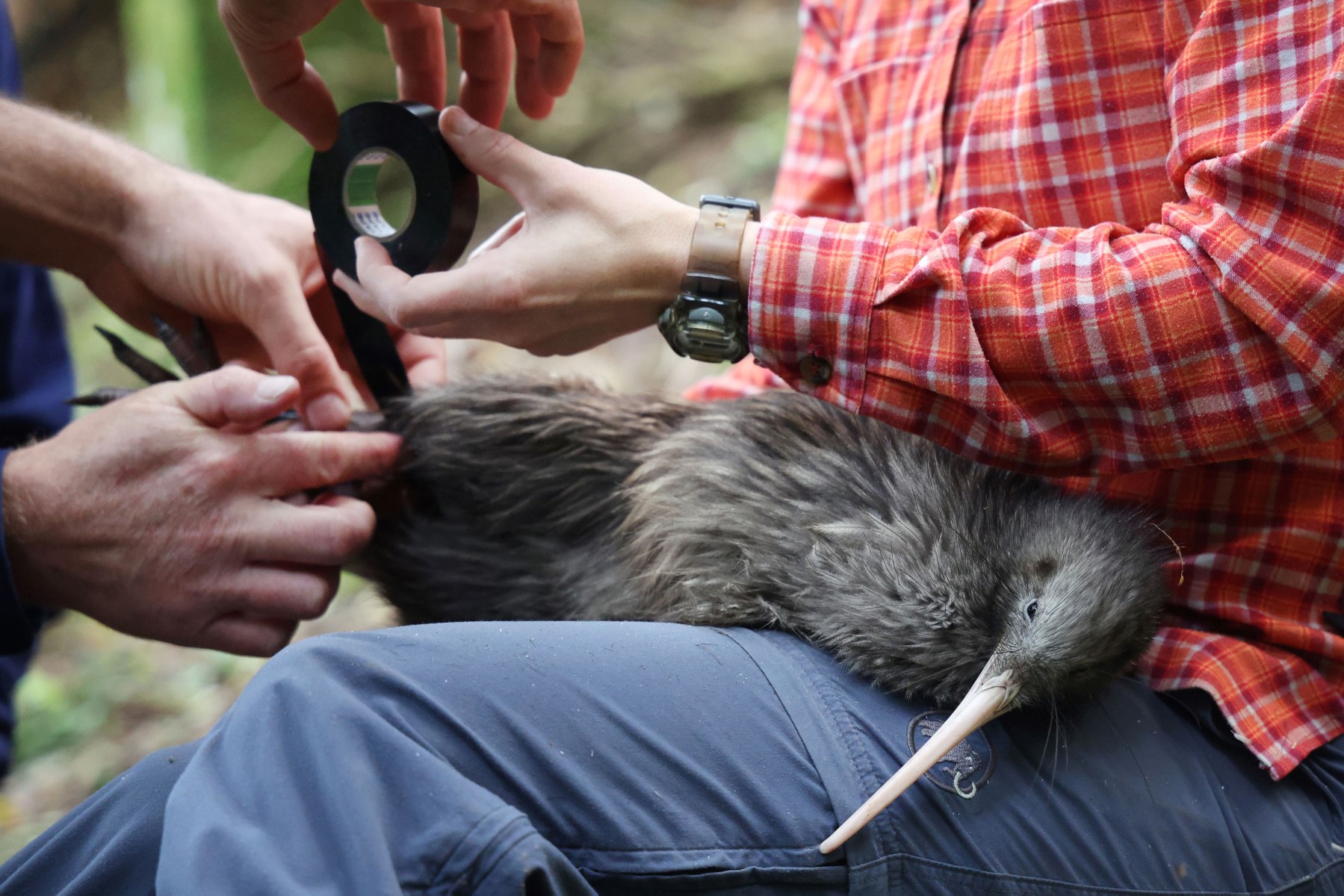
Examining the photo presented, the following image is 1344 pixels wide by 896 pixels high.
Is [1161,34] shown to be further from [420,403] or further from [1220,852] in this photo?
[420,403]

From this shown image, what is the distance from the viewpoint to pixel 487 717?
3.13 ft

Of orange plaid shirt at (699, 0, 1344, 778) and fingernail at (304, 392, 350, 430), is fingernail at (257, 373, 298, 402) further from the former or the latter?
orange plaid shirt at (699, 0, 1344, 778)

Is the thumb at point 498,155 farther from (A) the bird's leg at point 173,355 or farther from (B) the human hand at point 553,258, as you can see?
(A) the bird's leg at point 173,355

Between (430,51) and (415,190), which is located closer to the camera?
(415,190)

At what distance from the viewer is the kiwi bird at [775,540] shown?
45.9 inches

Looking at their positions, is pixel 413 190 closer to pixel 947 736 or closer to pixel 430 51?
pixel 430 51

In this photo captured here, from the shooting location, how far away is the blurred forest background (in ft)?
13.2

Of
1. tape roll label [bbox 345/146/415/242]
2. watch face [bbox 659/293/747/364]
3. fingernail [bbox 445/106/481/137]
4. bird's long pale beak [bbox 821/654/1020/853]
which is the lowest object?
bird's long pale beak [bbox 821/654/1020/853]

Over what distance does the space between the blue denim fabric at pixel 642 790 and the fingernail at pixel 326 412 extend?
579mm

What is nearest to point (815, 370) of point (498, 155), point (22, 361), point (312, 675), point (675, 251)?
point (675, 251)

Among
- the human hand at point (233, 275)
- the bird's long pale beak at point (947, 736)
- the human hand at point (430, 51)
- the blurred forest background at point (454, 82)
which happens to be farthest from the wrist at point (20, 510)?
the blurred forest background at point (454, 82)

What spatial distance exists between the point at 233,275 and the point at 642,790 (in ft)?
3.26

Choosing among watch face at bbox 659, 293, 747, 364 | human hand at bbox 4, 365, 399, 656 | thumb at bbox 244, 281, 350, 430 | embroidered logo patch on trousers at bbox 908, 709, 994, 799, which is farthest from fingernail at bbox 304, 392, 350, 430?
embroidered logo patch on trousers at bbox 908, 709, 994, 799

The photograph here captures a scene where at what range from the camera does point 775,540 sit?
128cm
